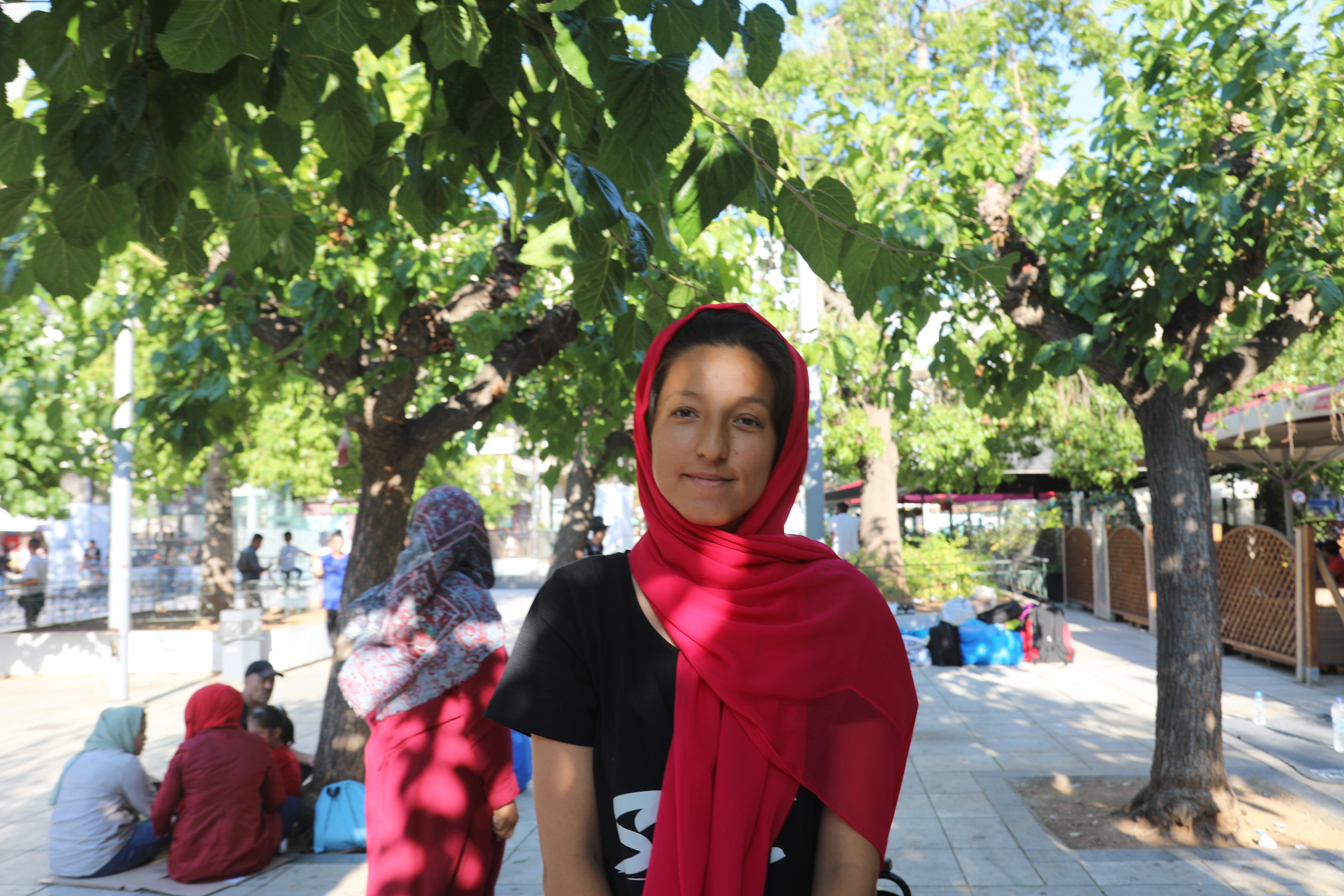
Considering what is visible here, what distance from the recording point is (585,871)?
4.55ft

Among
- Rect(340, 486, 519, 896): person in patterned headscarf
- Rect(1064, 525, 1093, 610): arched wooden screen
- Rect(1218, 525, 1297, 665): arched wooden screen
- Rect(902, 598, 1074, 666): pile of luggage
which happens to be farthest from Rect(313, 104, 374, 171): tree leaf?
Rect(1064, 525, 1093, 610): arched wooden screen

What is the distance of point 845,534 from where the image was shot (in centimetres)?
2222

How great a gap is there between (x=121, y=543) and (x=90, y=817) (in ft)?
21.0

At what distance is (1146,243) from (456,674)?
4.52 m

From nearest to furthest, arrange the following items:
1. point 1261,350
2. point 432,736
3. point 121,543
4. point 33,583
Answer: point 432,736 → point 1261,350 → point 121,543 → point 33,583

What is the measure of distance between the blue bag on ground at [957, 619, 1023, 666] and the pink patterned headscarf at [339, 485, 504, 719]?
9.55m

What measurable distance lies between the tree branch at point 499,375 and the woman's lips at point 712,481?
211 inches

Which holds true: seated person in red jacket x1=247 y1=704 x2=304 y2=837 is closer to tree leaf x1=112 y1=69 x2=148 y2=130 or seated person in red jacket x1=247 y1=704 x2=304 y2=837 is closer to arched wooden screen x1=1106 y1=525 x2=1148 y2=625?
tree leaf x1=112 y1=69 x2=148 y2=130

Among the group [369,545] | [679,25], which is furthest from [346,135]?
[369,545]

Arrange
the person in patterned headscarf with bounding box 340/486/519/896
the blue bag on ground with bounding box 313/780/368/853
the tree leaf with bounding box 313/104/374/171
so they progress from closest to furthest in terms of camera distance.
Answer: the tree leaf with bounding box 313/104/374/171
the person in patterned headscarf with bounding box 340/486/519/896
the blue bag on ground with bounding box 313/780/368/853

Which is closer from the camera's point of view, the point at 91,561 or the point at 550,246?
the point at 550,246

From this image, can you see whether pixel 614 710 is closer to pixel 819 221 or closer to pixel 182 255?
pixel 819 221

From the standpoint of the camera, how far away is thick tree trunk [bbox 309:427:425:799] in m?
6.16

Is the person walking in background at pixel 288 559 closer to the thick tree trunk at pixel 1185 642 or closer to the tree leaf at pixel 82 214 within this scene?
the thick tree trunk at pixel 1185 642
